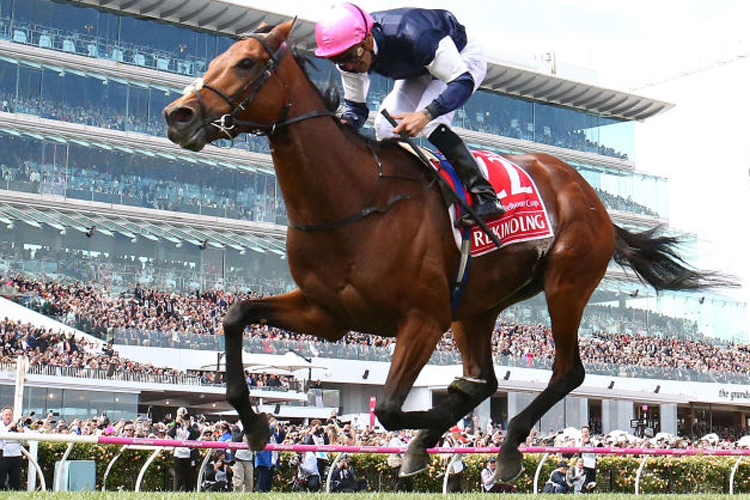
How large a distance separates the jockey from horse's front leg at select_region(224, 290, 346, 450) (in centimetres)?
83

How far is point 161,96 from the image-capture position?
137 ft

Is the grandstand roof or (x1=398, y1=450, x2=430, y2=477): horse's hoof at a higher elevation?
the grandstand roof

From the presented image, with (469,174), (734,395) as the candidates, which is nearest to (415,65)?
(469,174)

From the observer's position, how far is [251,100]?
15.3ft

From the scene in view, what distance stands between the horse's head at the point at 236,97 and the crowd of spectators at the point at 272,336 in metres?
24.6

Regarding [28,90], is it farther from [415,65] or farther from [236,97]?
[236,97]

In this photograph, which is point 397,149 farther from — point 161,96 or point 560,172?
point 161,96

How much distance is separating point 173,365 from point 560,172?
27597 millimetres

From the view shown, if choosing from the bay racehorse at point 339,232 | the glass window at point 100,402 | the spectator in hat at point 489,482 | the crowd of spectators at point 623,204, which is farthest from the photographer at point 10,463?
the crowd of spectators at point 623,204

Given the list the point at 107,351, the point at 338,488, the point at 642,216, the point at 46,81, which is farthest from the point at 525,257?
the point at 642,216

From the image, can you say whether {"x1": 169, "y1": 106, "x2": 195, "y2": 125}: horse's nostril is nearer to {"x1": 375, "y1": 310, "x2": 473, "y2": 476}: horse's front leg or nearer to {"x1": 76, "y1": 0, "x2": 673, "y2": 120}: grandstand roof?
{"x1": 375, "y1": 310, "x2": 473, "y2": 476}: horse's front leg

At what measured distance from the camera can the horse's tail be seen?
22.1ft

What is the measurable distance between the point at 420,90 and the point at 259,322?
149 cm

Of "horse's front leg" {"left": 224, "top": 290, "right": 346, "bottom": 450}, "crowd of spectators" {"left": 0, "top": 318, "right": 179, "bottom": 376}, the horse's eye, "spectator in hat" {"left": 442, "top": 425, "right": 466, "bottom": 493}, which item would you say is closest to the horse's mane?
the horse's eye
